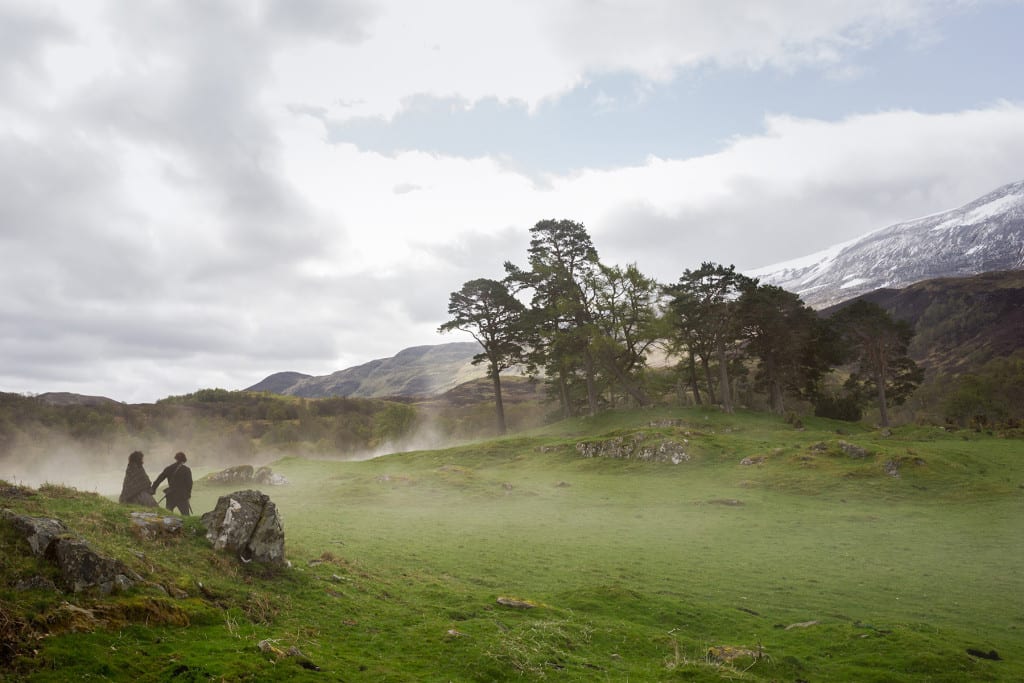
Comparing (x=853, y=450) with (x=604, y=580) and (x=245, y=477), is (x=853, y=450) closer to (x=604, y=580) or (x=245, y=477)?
(x=604, y=580)

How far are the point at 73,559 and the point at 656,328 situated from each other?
56.8m

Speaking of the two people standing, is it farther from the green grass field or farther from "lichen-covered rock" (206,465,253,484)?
"lichen-covered rock" (206,465,253,484)

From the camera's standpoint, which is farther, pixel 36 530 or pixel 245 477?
pixel 245 477

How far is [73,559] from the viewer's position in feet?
31.9

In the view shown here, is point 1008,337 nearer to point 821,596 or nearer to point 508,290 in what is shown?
point 508,290

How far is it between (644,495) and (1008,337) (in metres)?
233

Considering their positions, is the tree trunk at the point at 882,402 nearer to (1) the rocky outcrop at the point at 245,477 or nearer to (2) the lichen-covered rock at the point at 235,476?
(1) the rocky outcrop at the point at 245,477

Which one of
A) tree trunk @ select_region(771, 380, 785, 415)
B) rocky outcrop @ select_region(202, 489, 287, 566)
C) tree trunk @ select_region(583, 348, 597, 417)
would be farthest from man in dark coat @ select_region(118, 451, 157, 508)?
tree trunk @ select_region(771, 380, 785, 415)

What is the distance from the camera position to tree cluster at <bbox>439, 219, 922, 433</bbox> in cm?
6350

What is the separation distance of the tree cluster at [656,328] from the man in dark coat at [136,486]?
46.7 m

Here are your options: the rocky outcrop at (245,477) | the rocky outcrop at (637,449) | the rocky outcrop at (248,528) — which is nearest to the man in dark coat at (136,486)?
the rocky outcrop at (248,528)

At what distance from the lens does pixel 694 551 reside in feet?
80.2

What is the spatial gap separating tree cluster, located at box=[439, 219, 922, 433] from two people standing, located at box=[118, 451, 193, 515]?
45.3 metres

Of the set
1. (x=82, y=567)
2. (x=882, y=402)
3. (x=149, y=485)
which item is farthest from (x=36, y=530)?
(x=882, y=402)
